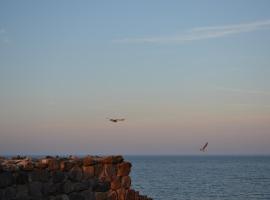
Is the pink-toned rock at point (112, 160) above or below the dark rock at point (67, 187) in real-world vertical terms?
above

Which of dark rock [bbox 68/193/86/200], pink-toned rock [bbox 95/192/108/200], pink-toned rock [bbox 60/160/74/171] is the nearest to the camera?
pink-toned rock [bbox 60/160/74/171]

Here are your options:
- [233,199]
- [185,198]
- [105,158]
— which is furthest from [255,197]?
[105,158]

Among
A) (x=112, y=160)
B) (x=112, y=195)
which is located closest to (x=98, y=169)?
(x=112, y=160)

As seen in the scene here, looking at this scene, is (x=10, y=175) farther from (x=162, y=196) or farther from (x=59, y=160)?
(x=162, y=196)

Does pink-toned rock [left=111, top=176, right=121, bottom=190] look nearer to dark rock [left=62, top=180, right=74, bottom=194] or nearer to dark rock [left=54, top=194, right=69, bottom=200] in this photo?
dark rock [left=62, top=180, right=74, bottom=194]

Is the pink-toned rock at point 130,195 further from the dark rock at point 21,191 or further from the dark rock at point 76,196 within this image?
the dark rock at point 21,191

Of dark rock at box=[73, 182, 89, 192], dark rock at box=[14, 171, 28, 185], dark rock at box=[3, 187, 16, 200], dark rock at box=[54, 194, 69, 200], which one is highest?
dark rock at box=[14, 171, 28, 185]

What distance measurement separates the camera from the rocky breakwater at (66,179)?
12027 millimetres

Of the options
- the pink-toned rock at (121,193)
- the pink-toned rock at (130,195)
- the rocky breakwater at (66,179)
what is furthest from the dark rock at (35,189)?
the pink-toned rock at (130,195)

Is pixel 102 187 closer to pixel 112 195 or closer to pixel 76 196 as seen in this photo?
pixel 112 195

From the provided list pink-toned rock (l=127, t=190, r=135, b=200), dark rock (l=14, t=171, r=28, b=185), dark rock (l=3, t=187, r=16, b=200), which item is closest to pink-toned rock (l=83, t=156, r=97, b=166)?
pink-toned rock (l=127, t=190, r=135, b=200)

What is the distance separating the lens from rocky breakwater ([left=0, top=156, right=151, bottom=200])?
12027 millimetres

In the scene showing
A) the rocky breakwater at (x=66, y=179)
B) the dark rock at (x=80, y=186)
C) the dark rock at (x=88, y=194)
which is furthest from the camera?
the dark rock at (x=88, y=194)

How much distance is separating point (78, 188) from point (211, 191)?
117ft
